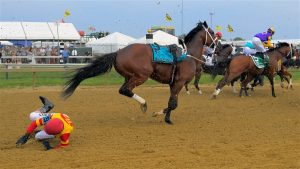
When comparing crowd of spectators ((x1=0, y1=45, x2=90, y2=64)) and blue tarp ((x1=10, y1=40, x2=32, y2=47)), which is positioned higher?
blue tarp ((x1=10, y1=40, x2=32, y2=47))

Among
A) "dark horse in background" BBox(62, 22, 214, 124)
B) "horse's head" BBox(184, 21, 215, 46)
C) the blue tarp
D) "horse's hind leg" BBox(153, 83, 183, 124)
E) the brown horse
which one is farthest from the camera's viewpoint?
the blue tarp

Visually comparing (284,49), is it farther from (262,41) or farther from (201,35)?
(201,35)

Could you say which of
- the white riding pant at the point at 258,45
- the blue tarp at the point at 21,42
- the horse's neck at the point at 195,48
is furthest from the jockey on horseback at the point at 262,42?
the blue tarp at the point at 21,42

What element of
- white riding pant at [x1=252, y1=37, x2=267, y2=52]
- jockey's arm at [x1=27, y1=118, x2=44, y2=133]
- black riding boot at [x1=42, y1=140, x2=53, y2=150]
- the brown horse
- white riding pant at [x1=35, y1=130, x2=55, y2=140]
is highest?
white riding pant at [x1=252, y1=37, x2=267, y2=52]

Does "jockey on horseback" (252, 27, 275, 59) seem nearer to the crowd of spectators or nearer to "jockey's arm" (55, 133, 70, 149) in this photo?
"jockey's arm" (55, 133, 70, 149)

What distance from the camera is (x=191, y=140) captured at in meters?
7.75

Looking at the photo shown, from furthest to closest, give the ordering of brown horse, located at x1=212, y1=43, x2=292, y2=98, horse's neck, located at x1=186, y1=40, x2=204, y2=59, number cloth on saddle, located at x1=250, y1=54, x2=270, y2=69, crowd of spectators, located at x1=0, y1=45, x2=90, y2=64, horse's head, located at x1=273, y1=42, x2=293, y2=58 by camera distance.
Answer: crowd of spectators, located at x1=0, y1=45, x2=90, y2=64 → horse's head, located at x1=273, y1=42, x2=293, y2=58 → number cloth on saddle, located at x1=250, y1=54, x2=270, y2=69 → brown horse, located at x1=212, y1=43, x2=292, y2=98 → horse's neck, located at x1=186, y1=40, x2=204, y2=59

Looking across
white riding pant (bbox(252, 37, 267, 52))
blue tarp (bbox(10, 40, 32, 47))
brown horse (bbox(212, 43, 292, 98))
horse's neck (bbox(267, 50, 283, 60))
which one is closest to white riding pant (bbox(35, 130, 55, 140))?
brown horse (bbox(212, 43, 292, 98))

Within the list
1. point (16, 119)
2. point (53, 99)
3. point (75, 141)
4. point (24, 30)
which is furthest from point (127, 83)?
point (24, 30)

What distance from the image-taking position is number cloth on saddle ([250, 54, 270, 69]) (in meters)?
15.1

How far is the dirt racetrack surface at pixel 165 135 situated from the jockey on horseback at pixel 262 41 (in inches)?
82.6

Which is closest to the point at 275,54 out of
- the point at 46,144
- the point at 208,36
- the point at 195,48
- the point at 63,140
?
the point at 208,36

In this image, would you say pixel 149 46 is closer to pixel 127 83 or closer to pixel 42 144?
pixel 127 83

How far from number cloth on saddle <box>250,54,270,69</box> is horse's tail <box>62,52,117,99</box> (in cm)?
721
